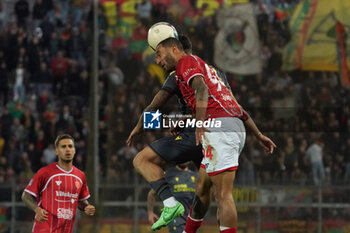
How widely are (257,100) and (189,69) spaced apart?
4.20 m

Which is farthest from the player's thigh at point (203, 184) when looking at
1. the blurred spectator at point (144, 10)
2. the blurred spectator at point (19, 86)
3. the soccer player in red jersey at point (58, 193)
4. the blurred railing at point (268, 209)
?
the blurred spectator at point (19, 86)

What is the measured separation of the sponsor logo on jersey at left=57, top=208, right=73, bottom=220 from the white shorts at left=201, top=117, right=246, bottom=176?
1830mm

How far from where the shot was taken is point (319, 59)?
10.1 metres

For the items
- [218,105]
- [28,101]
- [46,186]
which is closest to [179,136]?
[218,105]

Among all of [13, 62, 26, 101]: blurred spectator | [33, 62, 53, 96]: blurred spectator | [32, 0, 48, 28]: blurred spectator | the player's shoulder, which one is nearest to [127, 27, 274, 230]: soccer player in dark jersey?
the player's shoulder

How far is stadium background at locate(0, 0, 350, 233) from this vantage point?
1009cm

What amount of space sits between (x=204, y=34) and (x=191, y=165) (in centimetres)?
198

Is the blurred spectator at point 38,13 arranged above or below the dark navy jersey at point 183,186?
above

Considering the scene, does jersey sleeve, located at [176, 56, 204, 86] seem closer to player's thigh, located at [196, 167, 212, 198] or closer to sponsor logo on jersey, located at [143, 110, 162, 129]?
player's thigh, located at [196, 167, 212, 198]

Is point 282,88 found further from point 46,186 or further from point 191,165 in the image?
point 46,186

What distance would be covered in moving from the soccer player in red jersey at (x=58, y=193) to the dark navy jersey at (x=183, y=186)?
1507 mm

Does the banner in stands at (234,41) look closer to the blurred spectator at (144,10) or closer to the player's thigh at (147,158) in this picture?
the blurred spectator at (144,10)

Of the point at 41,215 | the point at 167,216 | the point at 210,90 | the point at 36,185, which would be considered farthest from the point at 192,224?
the point at 36,185

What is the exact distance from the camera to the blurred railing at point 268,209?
36.7 feet
